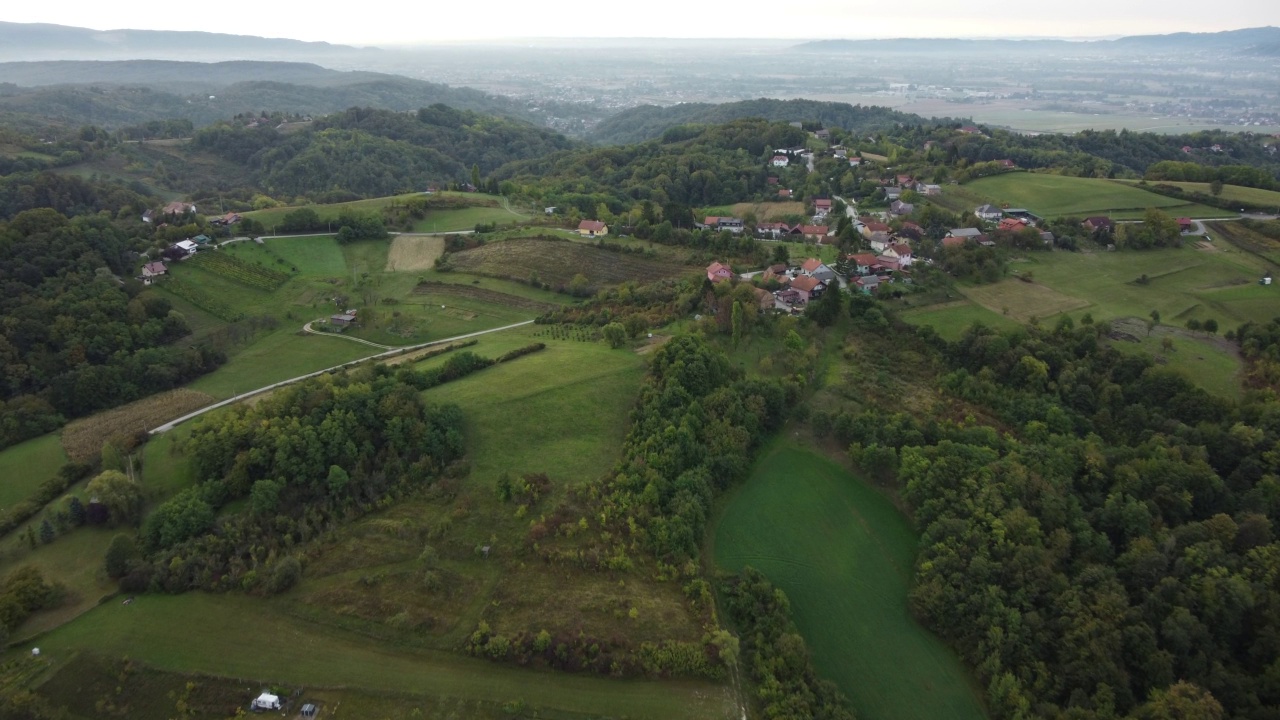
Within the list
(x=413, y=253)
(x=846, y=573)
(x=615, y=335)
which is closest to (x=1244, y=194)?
(x=846, y=573)

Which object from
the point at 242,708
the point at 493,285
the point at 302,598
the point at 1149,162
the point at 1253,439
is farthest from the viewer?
the point at 1149,162

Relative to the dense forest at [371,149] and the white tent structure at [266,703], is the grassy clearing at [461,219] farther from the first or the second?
the white tent structure at [266,703]

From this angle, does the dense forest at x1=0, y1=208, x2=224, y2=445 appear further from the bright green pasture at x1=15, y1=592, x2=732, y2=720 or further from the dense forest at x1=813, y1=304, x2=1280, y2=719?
the dense forest at x1=813, y1=304, x2=1280, y2=719

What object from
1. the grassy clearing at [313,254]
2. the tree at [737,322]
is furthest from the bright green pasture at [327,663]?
the grassy clearing at [313,254]

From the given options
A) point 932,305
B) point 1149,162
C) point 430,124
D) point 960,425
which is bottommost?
point 960,425

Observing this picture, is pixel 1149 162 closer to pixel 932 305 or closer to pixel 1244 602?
pixel 932 305

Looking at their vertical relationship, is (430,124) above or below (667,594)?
above

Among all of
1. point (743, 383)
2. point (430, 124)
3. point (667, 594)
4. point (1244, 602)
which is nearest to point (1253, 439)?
point (1244, 602)

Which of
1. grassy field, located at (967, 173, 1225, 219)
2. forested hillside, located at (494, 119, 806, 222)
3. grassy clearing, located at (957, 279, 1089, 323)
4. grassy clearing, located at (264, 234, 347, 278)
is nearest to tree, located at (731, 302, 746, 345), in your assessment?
grassy clearing, located at (957, 279, 1089, 323)
